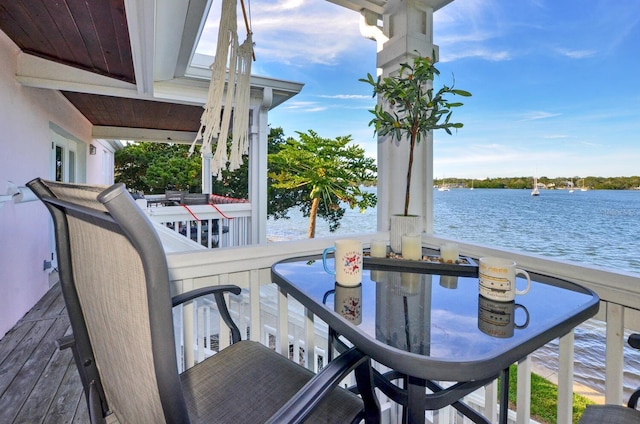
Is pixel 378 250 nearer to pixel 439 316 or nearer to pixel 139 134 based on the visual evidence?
pixel 439 316

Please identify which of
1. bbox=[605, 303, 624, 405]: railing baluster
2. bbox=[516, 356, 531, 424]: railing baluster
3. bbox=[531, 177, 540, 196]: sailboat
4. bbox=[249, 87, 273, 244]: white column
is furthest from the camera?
bbox=[249, 87, 273, 244]: white column

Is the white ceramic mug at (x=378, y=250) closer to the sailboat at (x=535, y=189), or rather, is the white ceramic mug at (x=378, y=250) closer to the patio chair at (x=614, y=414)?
the patio chair at (x=614, y=414)

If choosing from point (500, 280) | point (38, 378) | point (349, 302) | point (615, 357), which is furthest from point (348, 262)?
point (38, 378)

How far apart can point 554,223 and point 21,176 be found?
16.6 feet

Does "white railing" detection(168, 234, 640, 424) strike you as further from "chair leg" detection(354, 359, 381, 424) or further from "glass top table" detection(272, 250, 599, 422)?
"chair leg" detection(354, 359, 381, 424)

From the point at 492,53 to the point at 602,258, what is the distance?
398 centimetres

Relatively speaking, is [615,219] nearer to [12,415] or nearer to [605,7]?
[605,7]

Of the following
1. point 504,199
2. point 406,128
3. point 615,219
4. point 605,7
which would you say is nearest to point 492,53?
point 605,7

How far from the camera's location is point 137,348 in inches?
24.0

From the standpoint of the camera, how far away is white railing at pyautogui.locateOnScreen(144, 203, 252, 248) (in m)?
3.83

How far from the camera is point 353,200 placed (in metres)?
7.90

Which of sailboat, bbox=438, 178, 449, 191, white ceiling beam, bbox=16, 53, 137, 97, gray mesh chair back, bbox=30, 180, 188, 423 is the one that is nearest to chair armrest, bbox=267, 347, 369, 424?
gray mesh chair back, bbox=30, 180, 188, 423

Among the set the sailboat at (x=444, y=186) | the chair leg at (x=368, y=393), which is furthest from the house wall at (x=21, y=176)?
the sailboat at (x=444, y=186)

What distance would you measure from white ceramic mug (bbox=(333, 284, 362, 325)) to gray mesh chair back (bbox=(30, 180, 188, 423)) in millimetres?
449
